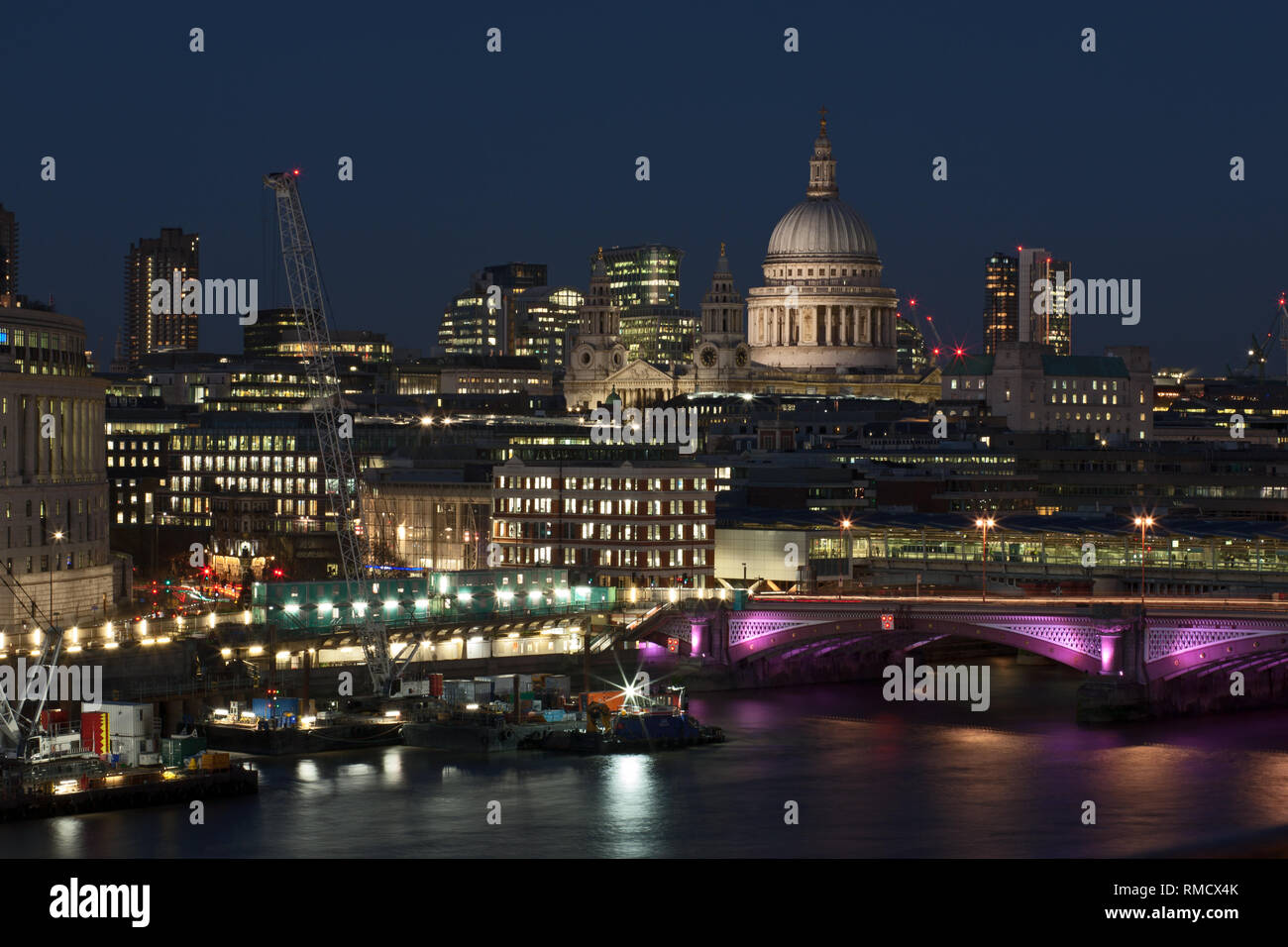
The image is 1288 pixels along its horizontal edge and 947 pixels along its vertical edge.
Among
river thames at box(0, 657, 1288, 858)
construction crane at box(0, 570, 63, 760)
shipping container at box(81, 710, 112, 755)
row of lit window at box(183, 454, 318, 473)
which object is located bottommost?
river thames at box(0, 657, 1288, 858)

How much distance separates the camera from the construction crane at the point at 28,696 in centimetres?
7094

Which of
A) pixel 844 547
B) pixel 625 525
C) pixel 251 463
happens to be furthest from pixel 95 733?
pixel 251 463

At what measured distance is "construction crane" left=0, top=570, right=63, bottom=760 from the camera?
70938 millimetres

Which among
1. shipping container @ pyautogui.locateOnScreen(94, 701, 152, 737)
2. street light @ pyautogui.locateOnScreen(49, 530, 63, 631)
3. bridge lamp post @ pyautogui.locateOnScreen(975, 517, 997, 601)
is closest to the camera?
shipping container @ pyautogui.locateOnScreen(94, 701, 152, 737)

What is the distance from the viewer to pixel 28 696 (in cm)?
7431

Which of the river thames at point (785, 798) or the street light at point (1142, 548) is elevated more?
the street light at point (1142, 548)

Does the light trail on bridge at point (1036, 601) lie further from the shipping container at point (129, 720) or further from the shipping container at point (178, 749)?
the shipping container at point (129, 720)

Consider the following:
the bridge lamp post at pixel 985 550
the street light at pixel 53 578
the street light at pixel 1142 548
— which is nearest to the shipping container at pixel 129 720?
the street light at pixel 53 578

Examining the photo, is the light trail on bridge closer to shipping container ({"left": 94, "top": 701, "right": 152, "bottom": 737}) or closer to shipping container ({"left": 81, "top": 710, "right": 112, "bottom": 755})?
shipping container ({"left": 94, "top": 701, "right": 152, "bottom": 737})

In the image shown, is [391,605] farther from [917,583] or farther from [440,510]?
[440,510]

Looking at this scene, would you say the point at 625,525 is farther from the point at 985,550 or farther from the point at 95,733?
the point at 95,733

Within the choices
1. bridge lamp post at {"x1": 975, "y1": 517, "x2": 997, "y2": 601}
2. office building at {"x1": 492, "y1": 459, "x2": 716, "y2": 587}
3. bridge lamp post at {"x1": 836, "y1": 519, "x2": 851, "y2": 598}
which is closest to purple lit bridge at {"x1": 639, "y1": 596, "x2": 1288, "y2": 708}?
bridge lamp post at {"x1": 975, "y1": 517, "x2": 997, "y2": 601}

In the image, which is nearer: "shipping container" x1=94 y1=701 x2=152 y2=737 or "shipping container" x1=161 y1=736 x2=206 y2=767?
"shipping container" x1=161 y1=736 x2=206 y2=767

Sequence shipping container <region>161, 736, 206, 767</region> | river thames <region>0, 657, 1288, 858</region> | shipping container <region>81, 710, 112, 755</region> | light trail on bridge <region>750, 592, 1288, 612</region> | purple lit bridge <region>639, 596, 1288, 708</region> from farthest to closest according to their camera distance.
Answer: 1. light trail on bridge <region>750, 592, 1288, 612</region>
2. purple lit bridge <region>639, 596, 1288, 708</region>
3. shipping container <region>81, 710, 112, 755</region>
4. shipping container <region>161, 736, 206, 767</region>
5. river thames <region>0, 657, 1288, 858</region>
